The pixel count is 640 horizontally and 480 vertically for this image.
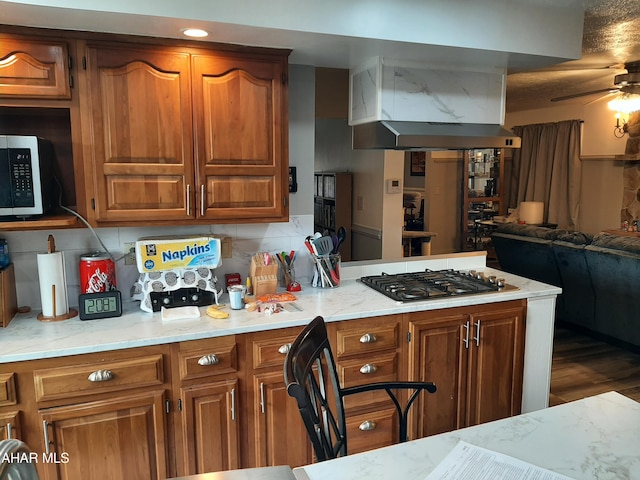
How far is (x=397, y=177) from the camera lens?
17.1ft

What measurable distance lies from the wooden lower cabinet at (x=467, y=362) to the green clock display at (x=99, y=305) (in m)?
1.36

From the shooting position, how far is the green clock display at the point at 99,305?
2.13 meters

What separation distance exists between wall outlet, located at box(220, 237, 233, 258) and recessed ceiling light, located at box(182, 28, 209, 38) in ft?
3.37

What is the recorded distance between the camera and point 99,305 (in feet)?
7.06

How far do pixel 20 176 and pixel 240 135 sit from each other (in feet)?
3.08

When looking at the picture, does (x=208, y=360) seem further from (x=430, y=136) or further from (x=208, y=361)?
(x=430, y=136)

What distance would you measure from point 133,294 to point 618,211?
5.77 m

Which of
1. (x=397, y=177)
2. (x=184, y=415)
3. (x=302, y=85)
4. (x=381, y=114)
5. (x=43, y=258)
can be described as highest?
(x=302, y=85)

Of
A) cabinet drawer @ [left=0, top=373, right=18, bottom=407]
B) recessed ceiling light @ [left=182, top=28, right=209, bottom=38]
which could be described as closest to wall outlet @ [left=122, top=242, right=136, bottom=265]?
cabinet drawer @ [left=0, top=373, right=18, bottom=407]

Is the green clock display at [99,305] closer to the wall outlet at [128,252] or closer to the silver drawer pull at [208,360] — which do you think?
the wall outlet at [128,252]

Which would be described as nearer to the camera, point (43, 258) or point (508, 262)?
point (43, 258)

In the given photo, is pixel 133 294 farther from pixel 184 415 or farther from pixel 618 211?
pixel 618 211

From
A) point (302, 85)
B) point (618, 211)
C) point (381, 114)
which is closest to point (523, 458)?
point (381, 114)

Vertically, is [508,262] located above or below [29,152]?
below
